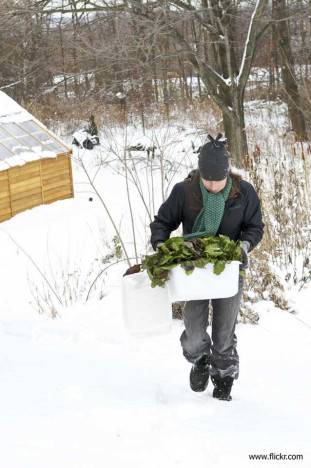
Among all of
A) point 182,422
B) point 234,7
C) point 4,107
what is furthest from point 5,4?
point 182,422

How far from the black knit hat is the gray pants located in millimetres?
611

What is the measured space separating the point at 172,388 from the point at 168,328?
2.21 ft

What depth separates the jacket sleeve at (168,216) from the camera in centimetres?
A: 343

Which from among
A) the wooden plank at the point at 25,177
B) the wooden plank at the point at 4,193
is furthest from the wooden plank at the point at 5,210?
the wooden plank at the point at 25,177

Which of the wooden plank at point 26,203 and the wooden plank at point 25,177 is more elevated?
the wooden plank at point 25,177

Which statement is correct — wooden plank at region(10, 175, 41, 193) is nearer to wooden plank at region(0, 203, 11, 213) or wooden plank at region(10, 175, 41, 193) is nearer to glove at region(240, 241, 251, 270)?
wooden plank at region(0, 203, 11, 213)

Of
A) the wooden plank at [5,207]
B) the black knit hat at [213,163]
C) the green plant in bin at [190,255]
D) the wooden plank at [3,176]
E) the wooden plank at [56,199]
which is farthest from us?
the wooden plank at [56,199]

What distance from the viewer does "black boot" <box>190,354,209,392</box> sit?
3.66m

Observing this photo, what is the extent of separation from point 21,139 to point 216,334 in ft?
36.1

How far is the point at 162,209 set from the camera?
347 centimetres

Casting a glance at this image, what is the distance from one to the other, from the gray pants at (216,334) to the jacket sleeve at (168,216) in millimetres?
412

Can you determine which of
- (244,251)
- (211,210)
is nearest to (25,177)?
(211,210)

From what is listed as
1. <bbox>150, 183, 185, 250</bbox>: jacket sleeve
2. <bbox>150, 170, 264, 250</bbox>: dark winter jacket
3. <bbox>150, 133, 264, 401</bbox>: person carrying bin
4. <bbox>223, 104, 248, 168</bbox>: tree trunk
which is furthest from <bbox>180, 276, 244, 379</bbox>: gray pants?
<bbox>223, 104, 248, 168</bbox>: tree trunk

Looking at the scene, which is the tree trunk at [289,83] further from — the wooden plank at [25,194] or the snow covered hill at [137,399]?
the snow covered hill at [137,399]
